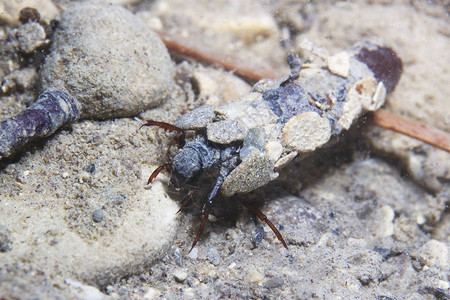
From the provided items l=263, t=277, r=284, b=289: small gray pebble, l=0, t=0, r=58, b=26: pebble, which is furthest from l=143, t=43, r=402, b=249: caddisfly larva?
l=0, t=0, r=58, b=26: pebble

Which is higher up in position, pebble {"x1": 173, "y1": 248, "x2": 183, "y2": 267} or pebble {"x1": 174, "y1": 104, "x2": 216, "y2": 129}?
pebble {"x1": 174, "y1": 104, "x2": 216, "y2": 129}

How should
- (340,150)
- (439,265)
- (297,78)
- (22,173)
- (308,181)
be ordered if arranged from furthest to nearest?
(340,150) → (308,181) → (297,78) → (439,265) → (22,173)

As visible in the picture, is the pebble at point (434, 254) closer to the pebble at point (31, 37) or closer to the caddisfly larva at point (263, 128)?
the caddisfly larva at point (263, 128)

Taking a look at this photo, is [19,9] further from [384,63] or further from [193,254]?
[384,63]

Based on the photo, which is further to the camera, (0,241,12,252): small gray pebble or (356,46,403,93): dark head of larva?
(356,46,403,93): dark head of larva

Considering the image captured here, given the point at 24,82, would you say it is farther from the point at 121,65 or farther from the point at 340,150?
the point at 340,150

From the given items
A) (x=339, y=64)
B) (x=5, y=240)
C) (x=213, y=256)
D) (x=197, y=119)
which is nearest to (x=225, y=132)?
(x=197, y=119)

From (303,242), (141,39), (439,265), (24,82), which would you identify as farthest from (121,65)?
(439,265)

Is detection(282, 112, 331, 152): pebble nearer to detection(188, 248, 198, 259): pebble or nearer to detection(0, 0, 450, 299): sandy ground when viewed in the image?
detection(0, 0, 450, 299): sandy ground
